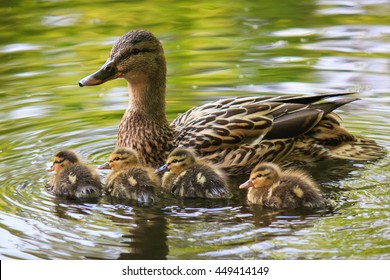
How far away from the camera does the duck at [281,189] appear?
22.2 feet

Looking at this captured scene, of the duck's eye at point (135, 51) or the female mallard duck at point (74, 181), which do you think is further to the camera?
the duck's eye at point (135, 51)

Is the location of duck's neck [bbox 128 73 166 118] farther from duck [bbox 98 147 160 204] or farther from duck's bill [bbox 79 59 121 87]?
duck [bbox 98 147 160 204]

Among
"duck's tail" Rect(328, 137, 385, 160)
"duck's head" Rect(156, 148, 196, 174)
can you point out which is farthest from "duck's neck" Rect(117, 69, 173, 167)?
"duck's tail" Rect(328, 137, 385, 160)

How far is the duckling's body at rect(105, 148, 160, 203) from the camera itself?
7148 millimetres

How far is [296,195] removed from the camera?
6.78 metres

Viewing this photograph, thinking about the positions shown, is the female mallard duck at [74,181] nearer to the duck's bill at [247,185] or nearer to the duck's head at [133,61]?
the duck's head at [133,61]

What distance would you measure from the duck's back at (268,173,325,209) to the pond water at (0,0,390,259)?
0.31 feet

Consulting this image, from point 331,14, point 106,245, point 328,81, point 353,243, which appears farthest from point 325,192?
point 331,14

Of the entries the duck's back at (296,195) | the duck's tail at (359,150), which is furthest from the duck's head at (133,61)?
the duck's back at (296,195)

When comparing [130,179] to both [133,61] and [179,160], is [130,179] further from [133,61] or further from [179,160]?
[133,61]

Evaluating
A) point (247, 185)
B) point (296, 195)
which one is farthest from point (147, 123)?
point (296, 195)

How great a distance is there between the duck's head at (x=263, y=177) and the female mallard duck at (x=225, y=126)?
64cm

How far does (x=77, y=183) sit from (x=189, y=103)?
2560mm
